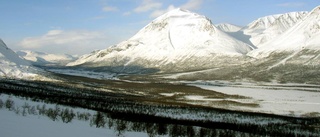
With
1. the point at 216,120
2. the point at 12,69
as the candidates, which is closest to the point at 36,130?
the point at 216,120

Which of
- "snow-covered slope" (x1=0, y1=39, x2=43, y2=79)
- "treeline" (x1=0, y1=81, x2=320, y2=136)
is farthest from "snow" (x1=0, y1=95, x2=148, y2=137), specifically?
"snow-covered slope" (x1=0, y1=39, x2=43, y2=79)

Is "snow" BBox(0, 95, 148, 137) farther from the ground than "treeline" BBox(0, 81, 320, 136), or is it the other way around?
"snow" BBox(0, 95, 148, 137)

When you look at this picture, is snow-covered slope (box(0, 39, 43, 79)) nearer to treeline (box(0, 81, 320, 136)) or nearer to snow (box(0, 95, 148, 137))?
treeline (box(0, 81, 320, 136))

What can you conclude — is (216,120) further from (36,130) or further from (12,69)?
(12,69)

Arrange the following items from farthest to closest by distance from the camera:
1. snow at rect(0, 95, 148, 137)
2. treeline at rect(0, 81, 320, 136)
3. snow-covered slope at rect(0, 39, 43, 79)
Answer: snow-covered slope at rect(0, 39, 43, 79) → treeline at rect(0, 81, 320, 136) → snow at rect(0, 95, 148, 137)

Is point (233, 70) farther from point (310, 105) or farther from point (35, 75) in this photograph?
point (310, 105)

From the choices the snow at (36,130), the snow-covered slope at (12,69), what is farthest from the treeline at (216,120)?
the snow-covered slope at (12,69)

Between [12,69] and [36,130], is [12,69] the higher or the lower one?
the higher one

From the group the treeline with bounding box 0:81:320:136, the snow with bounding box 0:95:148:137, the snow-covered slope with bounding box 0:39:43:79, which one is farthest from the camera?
the snow-covered slope with bounding box 0:39:43:79

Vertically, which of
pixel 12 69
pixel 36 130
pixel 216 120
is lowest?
pixel 216 120

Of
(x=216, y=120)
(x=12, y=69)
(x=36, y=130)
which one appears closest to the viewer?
(x=36, y=130)

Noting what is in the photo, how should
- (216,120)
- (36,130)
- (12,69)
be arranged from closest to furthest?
(36,130) → (216,120) → (12,69)
